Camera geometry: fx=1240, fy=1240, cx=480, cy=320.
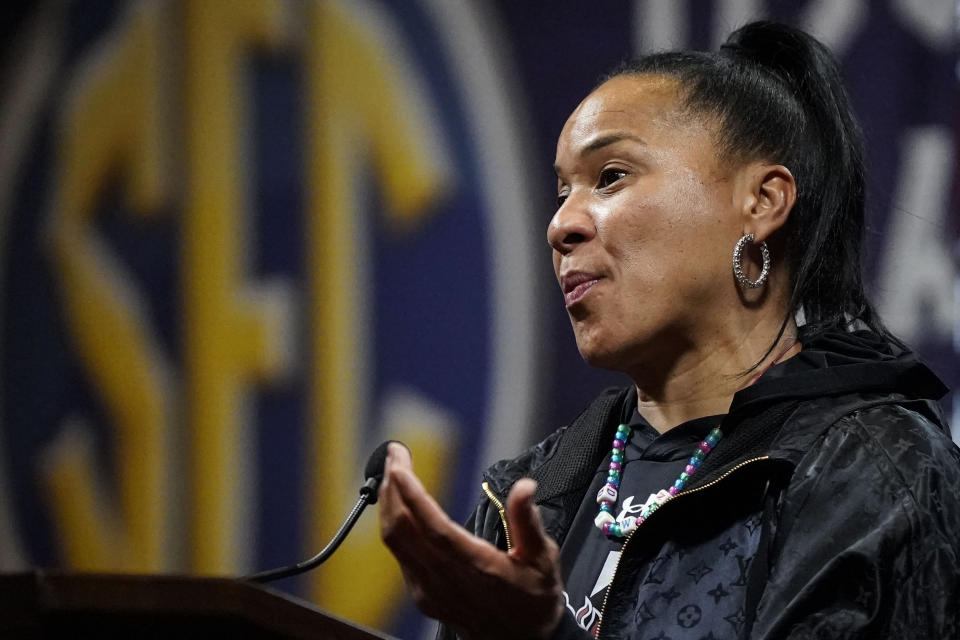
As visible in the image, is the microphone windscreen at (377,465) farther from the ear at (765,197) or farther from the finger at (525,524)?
the ear at (765,197)

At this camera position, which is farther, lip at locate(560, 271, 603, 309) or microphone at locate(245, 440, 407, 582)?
lip at locate(560, 271, 603, 309)

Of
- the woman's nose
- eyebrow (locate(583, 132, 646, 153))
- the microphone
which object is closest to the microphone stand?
the microphone

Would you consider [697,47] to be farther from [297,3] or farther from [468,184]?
[297,3]

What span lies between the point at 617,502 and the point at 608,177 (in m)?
0.46

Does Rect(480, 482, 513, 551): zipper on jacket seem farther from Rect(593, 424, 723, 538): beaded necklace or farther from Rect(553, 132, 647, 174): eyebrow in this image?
Rect(553, 132, 647, 174): eyebrow

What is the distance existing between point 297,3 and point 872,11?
1.33 metres

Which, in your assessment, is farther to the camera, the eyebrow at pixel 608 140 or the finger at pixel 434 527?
the eyebrow at pixel 608 140

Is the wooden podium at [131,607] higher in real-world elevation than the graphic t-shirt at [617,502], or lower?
higher

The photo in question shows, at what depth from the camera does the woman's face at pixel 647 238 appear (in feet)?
5.50

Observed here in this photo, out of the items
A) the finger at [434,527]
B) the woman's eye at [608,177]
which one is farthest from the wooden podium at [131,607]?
the woman's eye at [608,177]

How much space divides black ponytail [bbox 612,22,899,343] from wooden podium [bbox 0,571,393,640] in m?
0.97

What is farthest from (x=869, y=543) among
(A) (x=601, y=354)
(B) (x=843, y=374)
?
(A) (x=601, y=354)

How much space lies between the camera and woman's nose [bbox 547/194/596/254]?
5.63 feet

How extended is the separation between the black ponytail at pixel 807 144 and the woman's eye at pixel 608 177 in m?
0.14
